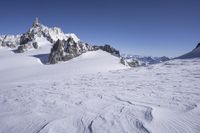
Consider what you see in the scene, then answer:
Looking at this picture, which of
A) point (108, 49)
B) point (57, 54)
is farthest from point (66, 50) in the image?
point (108, 49)

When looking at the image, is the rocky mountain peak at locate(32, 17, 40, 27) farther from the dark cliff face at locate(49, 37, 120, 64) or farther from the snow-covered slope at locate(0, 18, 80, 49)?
the dark cliff face at locate(49, 37, 120, 64)

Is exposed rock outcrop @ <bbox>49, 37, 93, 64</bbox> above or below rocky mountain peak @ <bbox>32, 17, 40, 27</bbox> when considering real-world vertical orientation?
below

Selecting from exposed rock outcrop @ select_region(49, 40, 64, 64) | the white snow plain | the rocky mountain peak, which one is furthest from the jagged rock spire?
the white snow plain

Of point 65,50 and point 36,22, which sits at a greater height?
point 36,22

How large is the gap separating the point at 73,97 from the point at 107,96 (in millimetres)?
1821

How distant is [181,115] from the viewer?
6711 mm

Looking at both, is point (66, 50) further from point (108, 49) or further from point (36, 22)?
point (36, 22)

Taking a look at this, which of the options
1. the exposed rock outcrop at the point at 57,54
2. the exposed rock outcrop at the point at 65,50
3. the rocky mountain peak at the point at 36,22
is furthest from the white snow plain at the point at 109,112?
the rocky mountain peak at the point at 36,22

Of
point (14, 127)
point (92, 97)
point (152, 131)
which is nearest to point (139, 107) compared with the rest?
point (152, 131)

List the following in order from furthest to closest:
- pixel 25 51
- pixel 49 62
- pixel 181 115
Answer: pixel 25 51 < pixel 49 62 < pixel 181 115

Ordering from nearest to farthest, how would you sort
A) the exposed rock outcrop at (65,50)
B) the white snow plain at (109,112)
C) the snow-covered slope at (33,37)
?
the white snow plain at (109,112) → the exposed rock outcrop at (65,50) → the snow-covered slope at (33,37)

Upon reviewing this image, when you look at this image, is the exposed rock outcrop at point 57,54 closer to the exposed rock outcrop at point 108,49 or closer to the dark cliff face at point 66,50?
the dark cliff face at point 66,50

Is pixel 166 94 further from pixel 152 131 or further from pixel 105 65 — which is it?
pixel 105 65

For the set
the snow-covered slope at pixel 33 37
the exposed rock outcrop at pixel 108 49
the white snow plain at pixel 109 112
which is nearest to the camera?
the white snow plain at pixel 109 112
